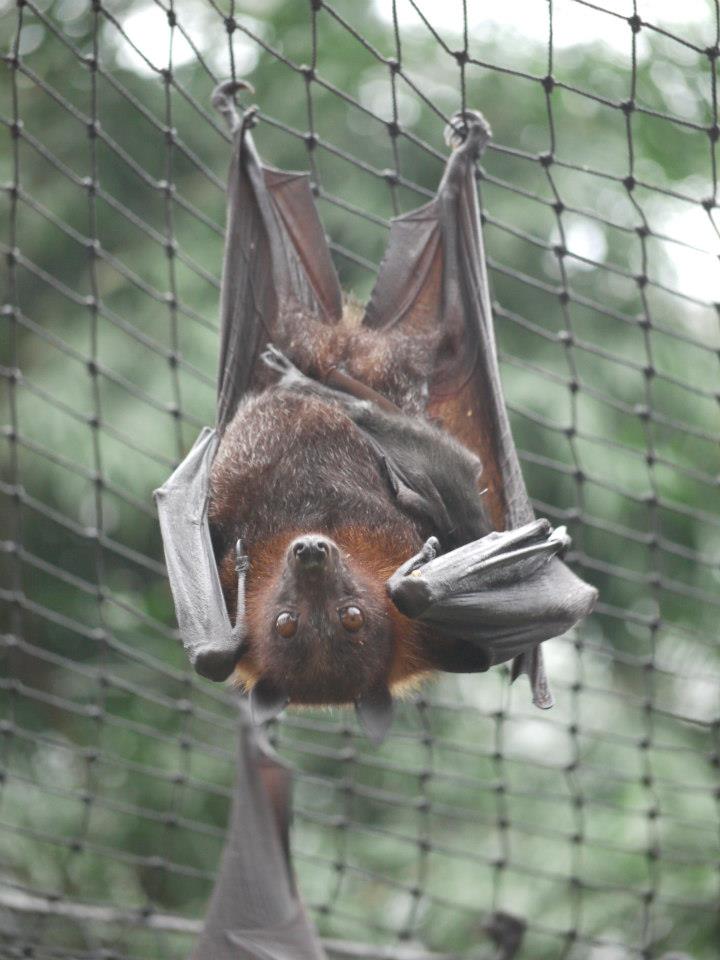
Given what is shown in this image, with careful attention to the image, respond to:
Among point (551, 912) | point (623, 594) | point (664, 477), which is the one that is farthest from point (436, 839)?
point (664, 477)

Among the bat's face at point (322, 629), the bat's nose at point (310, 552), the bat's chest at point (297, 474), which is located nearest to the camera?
the bat's nose at point (310, 552)

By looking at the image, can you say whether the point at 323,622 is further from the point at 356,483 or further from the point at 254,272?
the point at 254,272

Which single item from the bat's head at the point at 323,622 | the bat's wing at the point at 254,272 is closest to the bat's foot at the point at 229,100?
the bat's wing at the point at 254,272

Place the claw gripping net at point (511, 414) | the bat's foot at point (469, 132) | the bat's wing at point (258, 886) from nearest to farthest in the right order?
the bat's wing at point (258, 886) < the bat's foot at point (469, 132) < the claw gripping net at point (511, 414)

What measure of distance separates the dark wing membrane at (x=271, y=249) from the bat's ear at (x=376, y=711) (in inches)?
44.2

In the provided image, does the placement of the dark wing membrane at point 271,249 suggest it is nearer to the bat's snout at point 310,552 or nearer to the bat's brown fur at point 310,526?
the bat's brown fur at point 310,526

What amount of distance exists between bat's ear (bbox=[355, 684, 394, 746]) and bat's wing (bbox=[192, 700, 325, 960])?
497 mm

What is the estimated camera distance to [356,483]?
350 centimetres

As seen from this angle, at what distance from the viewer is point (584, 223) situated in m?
7.82

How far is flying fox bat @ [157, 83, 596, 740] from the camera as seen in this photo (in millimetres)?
3277

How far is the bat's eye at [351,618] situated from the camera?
3291mm

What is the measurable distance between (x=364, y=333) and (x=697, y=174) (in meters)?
4.65

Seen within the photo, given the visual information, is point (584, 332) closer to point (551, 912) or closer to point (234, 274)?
point (551, 912)

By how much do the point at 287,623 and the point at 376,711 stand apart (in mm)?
361
